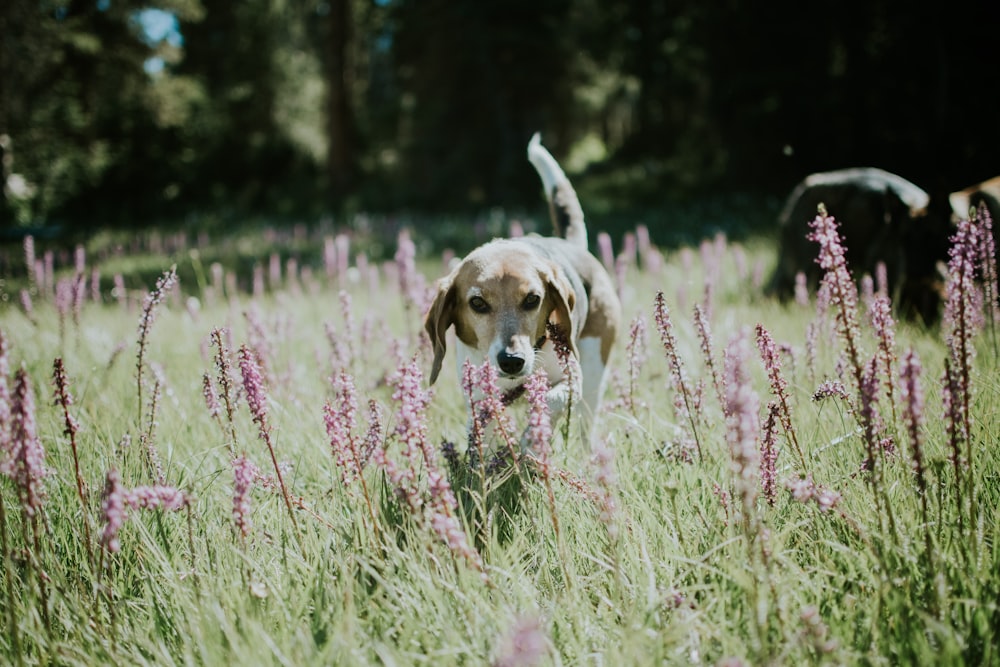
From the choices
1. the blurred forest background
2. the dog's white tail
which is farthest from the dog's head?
the blurred forest background

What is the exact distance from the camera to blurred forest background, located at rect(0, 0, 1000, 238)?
16.7 m

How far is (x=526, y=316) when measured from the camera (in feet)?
11.3

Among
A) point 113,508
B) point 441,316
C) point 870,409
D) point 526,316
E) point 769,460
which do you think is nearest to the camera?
point 113,508

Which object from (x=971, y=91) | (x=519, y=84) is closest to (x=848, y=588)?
(x=971, y=91)

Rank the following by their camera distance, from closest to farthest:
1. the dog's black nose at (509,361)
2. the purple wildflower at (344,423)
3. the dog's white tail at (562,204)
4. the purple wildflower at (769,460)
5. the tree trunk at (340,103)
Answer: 1. the purple wildflower at (344,423)
2. the purple wildflower at (769,460)
3. the dog's black nose at (509,361)
4. the dog's white tail at (562,204)
5. the tree trunk at (340,103)

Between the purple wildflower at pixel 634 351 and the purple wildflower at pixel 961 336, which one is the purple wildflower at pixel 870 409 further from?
the purple wildflower at pixel 634 351

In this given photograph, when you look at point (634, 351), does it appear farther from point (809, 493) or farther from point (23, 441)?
point (23, 441)

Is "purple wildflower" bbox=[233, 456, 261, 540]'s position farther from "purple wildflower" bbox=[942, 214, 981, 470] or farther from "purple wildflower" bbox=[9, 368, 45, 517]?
"purple wildflower" bbox=[942, 214, 981, 470]

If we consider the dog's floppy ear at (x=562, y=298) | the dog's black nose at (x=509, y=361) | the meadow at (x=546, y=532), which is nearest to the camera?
the meadow at (x=546, y=532)

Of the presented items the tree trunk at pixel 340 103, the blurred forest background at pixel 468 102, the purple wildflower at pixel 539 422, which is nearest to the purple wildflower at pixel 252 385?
the purple wildflower at pixel 539 422

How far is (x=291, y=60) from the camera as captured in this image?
3694 cm

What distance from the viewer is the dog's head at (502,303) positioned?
11.2 ft

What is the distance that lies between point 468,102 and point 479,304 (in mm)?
21934

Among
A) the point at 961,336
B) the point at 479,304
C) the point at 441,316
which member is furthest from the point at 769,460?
the point at 441,316
